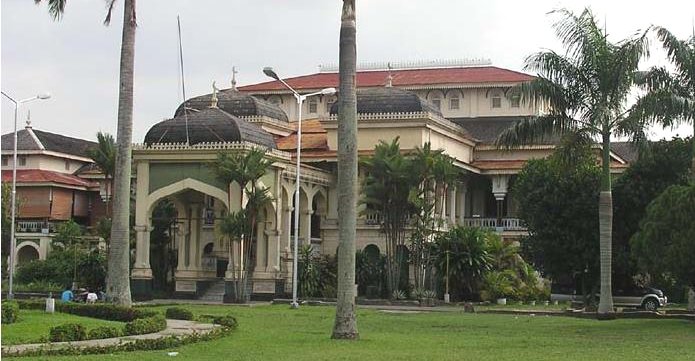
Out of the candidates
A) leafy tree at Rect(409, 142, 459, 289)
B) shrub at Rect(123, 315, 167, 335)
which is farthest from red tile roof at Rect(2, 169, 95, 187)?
shrub at Rect(123, 315, 167, 335)

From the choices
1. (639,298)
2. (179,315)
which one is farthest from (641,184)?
(179,315)

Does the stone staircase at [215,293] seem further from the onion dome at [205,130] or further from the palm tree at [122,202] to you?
the palm tree at [122,202]

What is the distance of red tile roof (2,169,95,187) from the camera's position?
64.5m

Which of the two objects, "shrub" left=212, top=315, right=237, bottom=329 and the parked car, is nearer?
"shrub" left=212, top=315, right=237, bottom=329

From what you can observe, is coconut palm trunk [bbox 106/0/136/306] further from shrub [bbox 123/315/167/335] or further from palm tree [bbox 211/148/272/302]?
palm tree [bbox 211/148/272/302]

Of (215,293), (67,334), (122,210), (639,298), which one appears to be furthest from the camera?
(215,293)

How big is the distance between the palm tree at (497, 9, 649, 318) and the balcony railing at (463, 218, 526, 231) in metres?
24.6

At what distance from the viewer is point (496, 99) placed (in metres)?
63.4

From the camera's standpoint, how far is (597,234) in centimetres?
4300

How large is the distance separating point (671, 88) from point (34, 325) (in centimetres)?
1995

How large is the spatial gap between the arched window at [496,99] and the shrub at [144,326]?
144ft

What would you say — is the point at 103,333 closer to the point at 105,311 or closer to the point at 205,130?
the point at 105,311

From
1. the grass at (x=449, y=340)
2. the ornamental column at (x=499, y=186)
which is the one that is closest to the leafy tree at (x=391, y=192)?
the ornamental column at (x=499, y=186)

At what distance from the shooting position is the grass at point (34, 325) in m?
18.2
